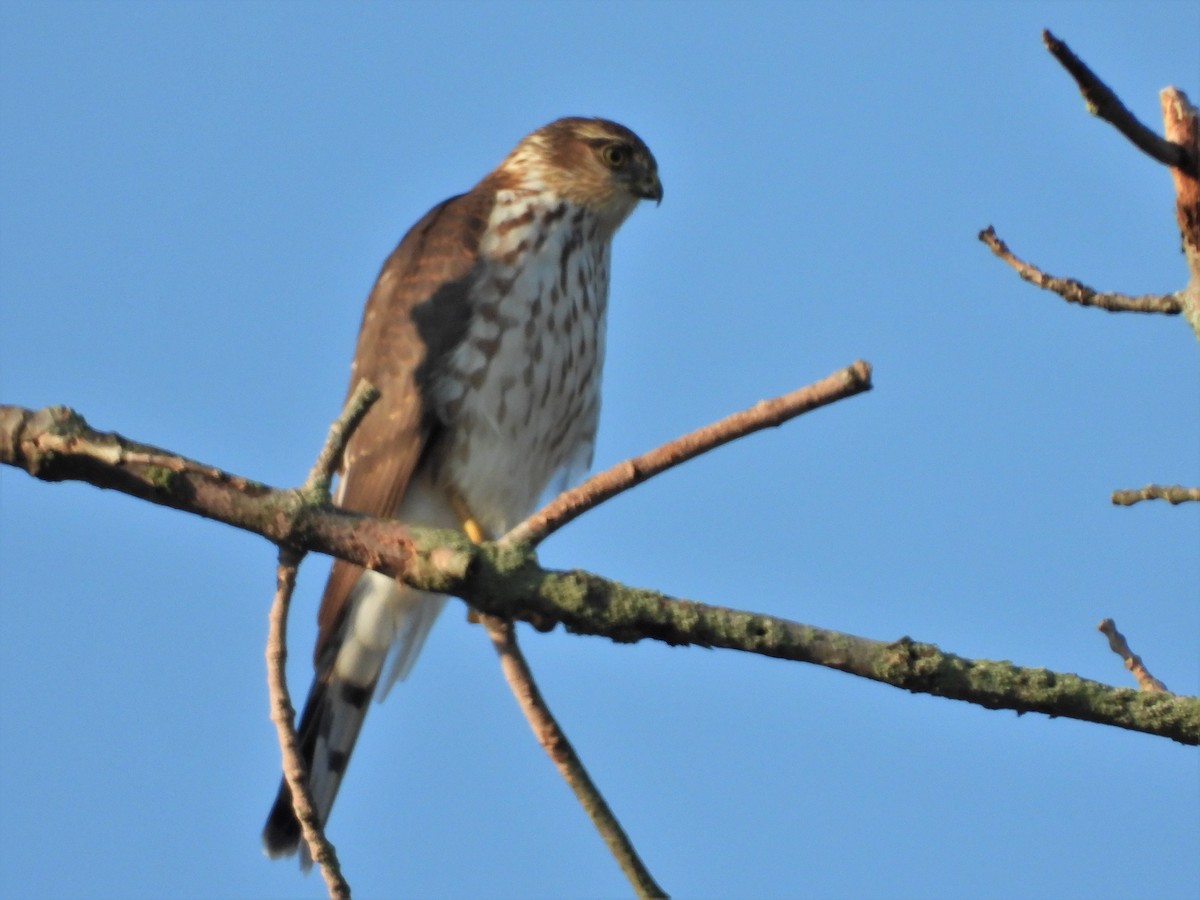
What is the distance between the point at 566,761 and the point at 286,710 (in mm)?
508

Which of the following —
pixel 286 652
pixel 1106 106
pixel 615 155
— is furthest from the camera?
pixel 615 155

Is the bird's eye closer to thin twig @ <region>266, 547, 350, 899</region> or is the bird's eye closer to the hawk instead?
the hawk

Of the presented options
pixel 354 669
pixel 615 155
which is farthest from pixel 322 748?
pixel 615 155

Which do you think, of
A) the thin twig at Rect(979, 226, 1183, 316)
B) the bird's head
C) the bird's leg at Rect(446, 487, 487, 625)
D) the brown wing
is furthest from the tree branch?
the bird's head

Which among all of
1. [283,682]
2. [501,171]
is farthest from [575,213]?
[283,682]

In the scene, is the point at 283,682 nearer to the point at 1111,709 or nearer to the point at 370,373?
the point at 1111,709

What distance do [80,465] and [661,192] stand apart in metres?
4.73

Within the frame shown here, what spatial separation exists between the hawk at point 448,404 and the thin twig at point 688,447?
3.06m

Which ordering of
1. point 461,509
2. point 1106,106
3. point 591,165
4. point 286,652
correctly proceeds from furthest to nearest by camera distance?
point 591,165, point 461,509, point 286,652, point 1106,106

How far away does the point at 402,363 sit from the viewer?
5.75 m

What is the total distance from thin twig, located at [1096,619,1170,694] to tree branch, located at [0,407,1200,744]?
35 centimetres

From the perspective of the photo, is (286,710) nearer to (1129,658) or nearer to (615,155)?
(1129,658)

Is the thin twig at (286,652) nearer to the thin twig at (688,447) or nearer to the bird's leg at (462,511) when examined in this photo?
the thin twig at (688,447)

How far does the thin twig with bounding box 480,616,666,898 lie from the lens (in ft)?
8.68
